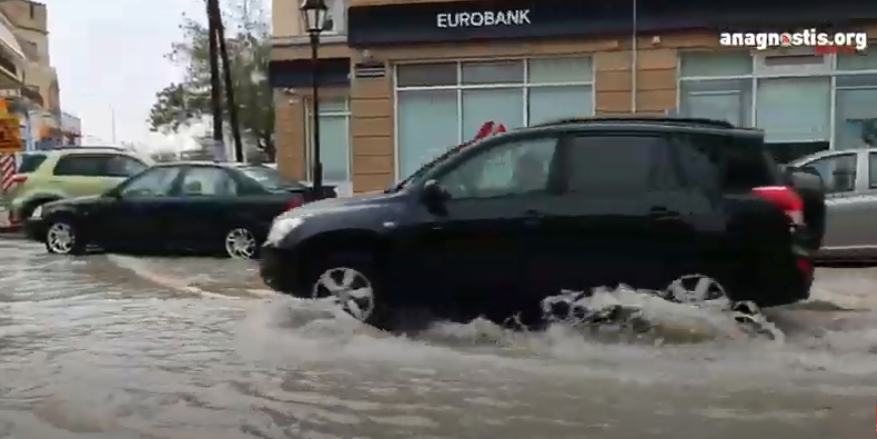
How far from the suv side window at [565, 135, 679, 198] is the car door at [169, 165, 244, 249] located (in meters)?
7.38

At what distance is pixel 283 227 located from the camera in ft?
28.3

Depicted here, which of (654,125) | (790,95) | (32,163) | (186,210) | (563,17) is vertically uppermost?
(563,17)

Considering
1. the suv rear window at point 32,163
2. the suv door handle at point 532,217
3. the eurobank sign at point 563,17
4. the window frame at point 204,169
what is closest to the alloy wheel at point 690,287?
the suv door handle at point 532,217

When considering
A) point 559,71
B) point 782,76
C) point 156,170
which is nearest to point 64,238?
point 156,170

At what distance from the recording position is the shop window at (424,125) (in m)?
20.8

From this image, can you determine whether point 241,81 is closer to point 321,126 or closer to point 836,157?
point 321,126

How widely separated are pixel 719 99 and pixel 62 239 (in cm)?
1152

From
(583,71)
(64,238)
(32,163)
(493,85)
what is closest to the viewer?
(64,238)

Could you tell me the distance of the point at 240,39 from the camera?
46.2 m

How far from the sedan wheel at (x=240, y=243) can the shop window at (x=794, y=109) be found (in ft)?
32.0

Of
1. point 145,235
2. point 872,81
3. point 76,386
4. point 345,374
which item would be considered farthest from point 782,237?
point 872,81

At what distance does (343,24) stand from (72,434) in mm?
20989

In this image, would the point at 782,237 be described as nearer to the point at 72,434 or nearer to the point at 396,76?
the point at 72,434

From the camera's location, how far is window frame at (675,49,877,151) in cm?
1914
